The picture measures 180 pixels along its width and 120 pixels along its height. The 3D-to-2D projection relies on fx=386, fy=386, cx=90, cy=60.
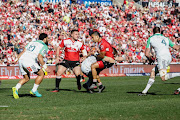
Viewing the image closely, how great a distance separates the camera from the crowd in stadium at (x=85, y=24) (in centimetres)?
3084

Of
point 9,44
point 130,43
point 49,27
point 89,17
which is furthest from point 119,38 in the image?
point 9,44

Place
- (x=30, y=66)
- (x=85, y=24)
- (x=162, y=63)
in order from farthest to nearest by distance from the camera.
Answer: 1. (x=85, y=24)
2. (x=162, y=63)
3. (x=30, y=66)

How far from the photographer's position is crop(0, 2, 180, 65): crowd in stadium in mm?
30844

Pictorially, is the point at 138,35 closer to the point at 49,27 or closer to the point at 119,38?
the point at 119,38

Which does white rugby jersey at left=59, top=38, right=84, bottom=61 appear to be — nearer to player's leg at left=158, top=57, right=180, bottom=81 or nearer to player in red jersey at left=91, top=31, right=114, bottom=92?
player in red jersey at left=91, top=31, right=114, bottom=92

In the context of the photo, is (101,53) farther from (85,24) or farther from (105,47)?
(85,24)

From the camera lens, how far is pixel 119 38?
1419 inches

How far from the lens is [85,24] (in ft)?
118

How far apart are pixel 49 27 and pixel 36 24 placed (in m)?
1.15

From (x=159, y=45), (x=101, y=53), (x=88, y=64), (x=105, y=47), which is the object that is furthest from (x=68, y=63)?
(x=159, y=45)

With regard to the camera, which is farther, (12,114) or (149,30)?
(149,30)

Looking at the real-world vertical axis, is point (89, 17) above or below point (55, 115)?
above

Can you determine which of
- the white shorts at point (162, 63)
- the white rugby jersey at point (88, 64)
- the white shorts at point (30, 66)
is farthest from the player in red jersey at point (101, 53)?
the white shorts at point (30, 66)

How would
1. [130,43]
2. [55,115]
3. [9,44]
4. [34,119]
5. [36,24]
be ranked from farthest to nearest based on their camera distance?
[130,43], [36,24], [9,44], [55,115], [34,119]
